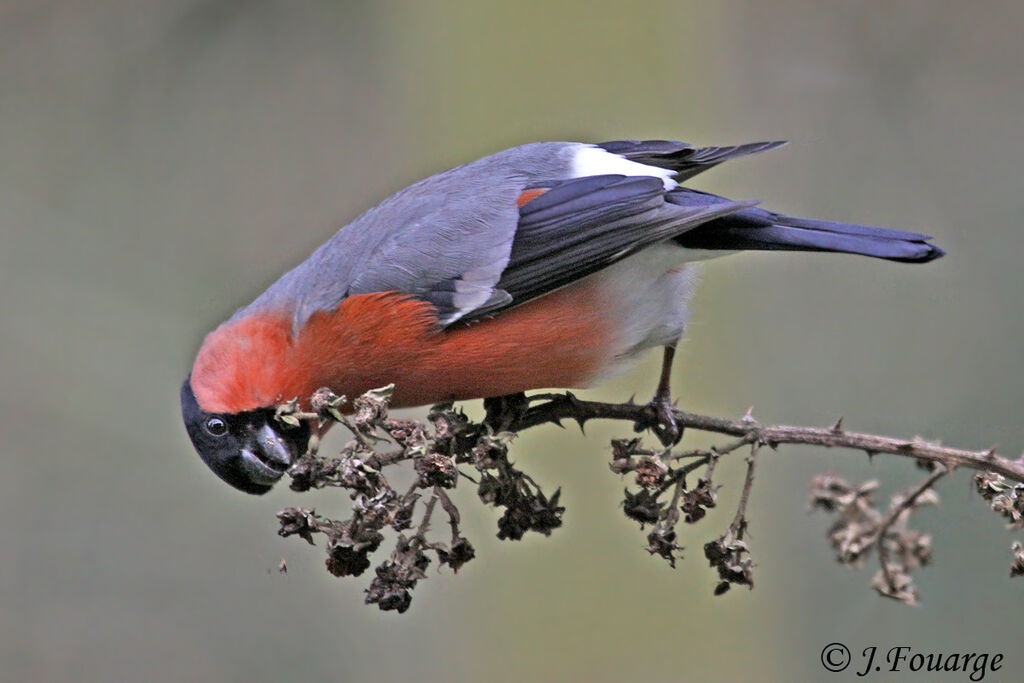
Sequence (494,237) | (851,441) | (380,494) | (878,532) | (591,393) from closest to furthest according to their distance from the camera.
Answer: (380,494) < (851,441) < (878,532) < (494,237) < (591,393)

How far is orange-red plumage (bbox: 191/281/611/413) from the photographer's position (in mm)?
2984

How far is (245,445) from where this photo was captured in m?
3.01

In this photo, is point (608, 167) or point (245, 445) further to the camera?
point (608, 167)

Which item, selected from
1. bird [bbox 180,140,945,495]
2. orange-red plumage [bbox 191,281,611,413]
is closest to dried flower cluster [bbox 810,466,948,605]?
bird [bbox 180,140,945,495]

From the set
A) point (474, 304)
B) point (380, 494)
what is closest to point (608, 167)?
point (474, 304)

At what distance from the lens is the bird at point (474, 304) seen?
2992 millimetres

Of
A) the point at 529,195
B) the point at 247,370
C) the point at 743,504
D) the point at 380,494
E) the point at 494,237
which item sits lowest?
the point at 380,494

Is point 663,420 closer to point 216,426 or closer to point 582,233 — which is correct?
point 582,233

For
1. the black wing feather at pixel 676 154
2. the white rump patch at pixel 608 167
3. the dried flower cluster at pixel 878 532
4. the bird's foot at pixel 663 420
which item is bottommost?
the dried flower cluster at pixel 878 532

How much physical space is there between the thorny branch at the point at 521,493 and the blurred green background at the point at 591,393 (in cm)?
144

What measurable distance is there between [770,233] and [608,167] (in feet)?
1.71

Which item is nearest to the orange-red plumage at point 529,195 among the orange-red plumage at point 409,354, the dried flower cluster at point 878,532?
the orange-red plumage at point 409,354

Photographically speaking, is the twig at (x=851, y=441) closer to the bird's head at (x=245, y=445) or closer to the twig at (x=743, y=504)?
the twig at (x=743, y=504)

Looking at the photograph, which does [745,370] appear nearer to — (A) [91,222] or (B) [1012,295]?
(B) [1012,295]
